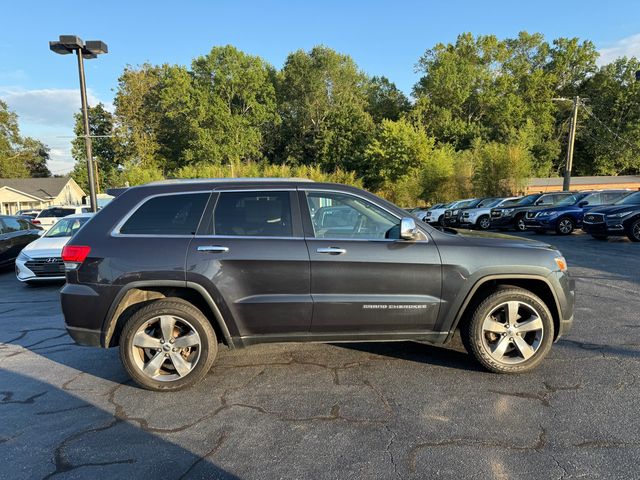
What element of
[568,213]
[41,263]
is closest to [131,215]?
[41,263]

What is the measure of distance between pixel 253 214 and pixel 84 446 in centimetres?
216

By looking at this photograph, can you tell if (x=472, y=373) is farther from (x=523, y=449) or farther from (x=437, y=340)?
(x=523, y=449)

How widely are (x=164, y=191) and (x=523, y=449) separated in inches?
138

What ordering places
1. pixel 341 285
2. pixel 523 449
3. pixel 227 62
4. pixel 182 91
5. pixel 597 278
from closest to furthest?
pixel 523 449, pixel 341 285, pixel 597 278, pixel 182 91, pixel 227 62

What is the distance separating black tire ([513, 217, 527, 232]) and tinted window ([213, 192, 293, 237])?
1664 centimetres

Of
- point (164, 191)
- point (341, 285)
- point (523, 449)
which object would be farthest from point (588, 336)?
point (164, 191)

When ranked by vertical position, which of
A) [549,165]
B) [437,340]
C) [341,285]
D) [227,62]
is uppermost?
[227,62]

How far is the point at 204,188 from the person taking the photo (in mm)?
3916

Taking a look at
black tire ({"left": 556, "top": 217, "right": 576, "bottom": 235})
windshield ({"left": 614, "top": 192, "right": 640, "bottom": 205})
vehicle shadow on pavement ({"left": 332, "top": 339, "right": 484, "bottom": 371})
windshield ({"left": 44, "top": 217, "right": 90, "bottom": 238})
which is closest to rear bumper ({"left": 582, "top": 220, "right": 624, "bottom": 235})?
windshield ({"left": 614, "top": 192, "right": 640, "bottom": 205})

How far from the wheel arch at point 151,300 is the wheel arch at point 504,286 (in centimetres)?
210

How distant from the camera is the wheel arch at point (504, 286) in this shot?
3793 millimetres

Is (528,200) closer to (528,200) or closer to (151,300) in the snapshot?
(528,200)

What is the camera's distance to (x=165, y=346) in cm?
371

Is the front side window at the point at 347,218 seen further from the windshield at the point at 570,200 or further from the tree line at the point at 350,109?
the tree line at the point at 350,109
